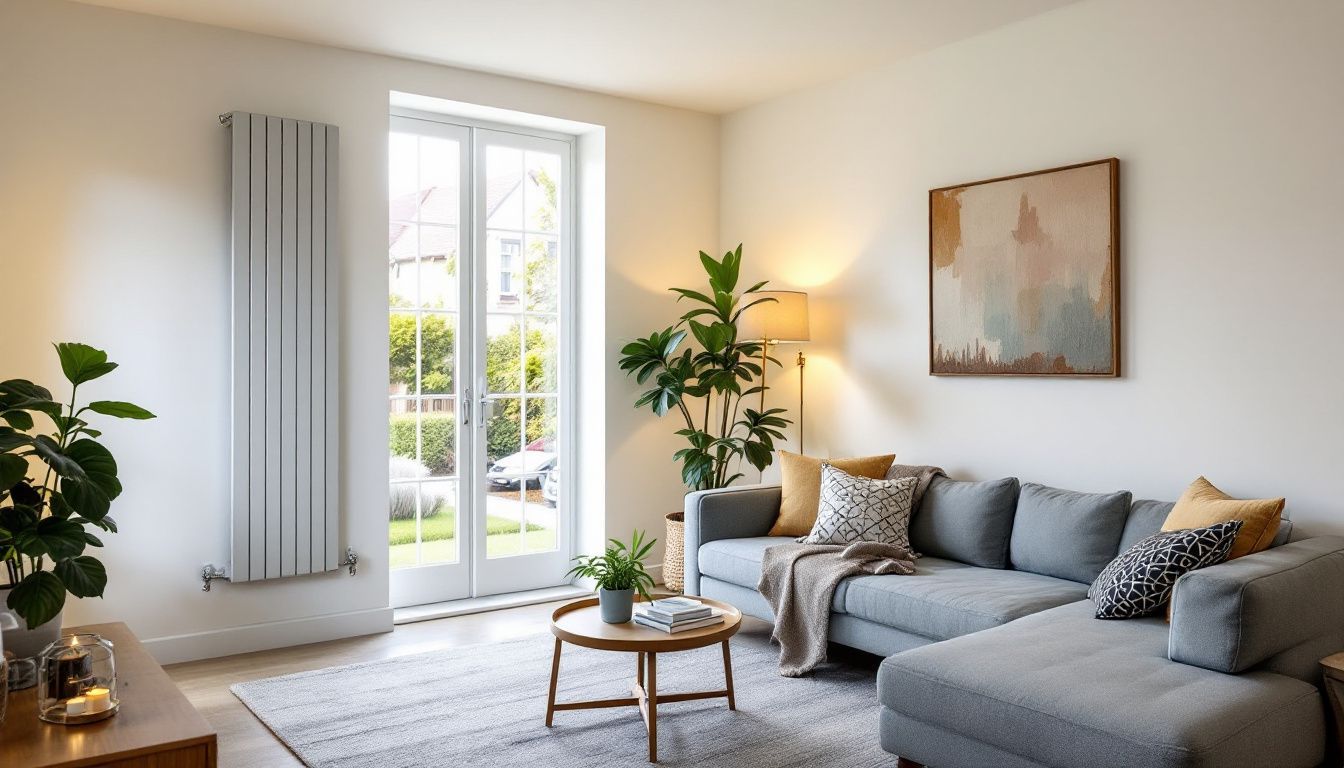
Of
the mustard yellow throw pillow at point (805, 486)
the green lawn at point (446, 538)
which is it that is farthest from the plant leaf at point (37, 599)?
the mustard yellow throw pillow at point (805, 486)

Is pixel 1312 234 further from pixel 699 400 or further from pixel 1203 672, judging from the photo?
pixel 699 400

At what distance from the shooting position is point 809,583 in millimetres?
3846

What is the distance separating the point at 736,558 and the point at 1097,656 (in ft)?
5.97

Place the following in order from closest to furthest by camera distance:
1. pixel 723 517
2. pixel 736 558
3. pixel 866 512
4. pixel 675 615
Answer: pixel 675 615
pixel 866 512
pixel 736 558
pixel 723 517

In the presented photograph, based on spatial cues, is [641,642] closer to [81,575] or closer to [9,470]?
[81,575]

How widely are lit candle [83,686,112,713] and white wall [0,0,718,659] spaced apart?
73.7 inches

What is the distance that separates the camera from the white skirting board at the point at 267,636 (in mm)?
4098

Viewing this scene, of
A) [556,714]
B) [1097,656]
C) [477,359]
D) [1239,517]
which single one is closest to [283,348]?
[477,359]

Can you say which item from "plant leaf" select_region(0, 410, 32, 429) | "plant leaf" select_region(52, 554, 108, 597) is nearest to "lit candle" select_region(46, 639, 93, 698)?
"plant leaf" select_region(52, 554, 108, 597)

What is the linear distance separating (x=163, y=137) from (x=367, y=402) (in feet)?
4.64

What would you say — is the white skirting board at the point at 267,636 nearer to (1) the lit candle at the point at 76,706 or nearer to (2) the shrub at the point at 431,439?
(2) the shrub at the point at 431,439

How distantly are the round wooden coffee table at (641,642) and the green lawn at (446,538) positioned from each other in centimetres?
172

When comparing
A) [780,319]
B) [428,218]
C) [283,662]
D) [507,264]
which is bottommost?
[283,662]

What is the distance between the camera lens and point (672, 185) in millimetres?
5684
